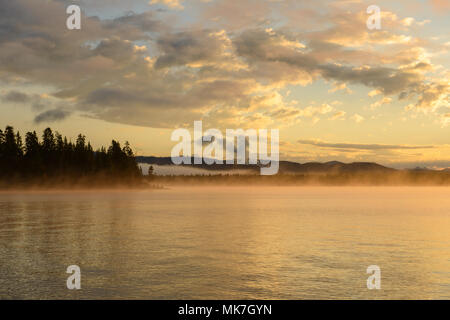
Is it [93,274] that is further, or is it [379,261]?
[379,261]

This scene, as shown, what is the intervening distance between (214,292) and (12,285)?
11.7 meters

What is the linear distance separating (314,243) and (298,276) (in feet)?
53.2

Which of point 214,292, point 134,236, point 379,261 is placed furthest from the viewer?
point 134,236

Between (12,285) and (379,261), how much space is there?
25717 mm

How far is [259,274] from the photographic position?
3030 cm

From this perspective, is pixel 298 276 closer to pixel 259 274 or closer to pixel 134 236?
pixel 259 274

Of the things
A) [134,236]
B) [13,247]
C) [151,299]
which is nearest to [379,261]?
[151,299]
